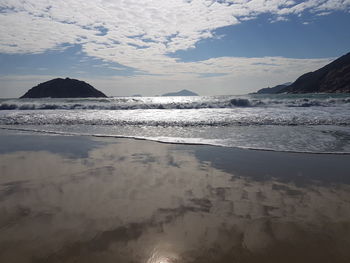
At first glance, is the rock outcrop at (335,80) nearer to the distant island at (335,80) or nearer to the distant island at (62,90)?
the distant island at (335,80)

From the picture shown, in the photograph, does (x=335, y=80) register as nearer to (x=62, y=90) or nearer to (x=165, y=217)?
(x=62, y=90)

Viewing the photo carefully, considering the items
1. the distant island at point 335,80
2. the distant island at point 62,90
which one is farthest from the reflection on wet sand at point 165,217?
the distant island at point 62,90

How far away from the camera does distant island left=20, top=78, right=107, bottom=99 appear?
356 ft

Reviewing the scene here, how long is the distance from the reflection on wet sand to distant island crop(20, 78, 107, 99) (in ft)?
368

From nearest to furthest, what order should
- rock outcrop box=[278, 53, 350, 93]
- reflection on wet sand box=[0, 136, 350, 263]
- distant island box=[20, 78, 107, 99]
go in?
reflection on wet sand box=[0, 136, 350, 263]
rock outcrop box=[278, 53, 350, 93]
distant island box=[20, 78, 107, 99]

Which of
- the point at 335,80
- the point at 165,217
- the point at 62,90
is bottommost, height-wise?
the point at 165,217

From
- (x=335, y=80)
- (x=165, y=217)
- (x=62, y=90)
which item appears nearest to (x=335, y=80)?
(x=335, y=80)

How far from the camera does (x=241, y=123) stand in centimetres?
1380

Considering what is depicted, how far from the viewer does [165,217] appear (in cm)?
326

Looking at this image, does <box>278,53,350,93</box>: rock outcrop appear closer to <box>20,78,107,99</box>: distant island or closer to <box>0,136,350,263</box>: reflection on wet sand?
<box>20,78,107,99</box>: distant island

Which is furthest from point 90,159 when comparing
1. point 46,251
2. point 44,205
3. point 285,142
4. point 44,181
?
point 285,142

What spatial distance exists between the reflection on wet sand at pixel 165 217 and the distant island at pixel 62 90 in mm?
112091

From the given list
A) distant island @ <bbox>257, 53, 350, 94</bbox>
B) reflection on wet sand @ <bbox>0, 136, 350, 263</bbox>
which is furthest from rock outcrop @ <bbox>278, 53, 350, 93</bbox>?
reflection on wet sand @ <bbox>0, 136, 350, 263</bbox>

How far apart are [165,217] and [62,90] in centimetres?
11894
